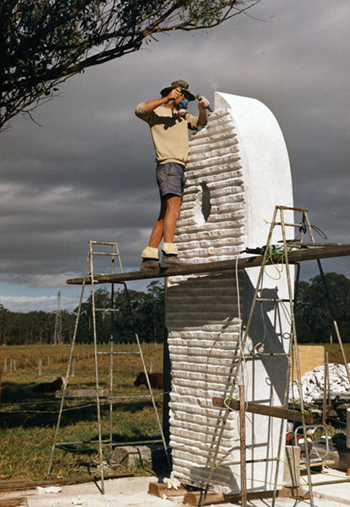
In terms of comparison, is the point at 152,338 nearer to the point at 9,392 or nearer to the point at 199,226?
the point at 9,392

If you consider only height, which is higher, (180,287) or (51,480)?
(180,287)

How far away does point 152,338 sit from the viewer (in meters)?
60.5

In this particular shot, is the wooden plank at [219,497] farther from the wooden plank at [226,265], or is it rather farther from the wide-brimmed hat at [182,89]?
the wide-brimmed hat at [182,89]

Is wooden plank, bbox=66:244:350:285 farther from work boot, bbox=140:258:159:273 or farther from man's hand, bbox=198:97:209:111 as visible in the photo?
man's hand, bbox=198:97:209:111

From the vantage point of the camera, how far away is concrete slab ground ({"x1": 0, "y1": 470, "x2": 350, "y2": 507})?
7.78 m

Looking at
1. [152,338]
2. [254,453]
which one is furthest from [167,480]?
[152,338]

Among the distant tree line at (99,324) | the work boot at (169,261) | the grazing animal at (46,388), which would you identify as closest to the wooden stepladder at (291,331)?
the work boot at (169,261)

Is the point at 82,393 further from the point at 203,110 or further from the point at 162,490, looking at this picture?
the point at 203,110

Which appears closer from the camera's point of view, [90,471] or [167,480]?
[167,480]

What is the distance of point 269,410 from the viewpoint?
6.52 m

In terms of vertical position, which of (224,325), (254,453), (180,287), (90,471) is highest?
(180,287)

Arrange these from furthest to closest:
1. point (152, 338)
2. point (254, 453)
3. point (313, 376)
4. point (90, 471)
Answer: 1. point (152, 338)
2. point (313, 376)
3. point (90, 471)
4. point (254, 453)

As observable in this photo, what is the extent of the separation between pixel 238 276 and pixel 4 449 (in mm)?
6704

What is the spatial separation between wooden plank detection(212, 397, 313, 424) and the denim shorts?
3.01 m
